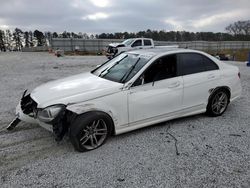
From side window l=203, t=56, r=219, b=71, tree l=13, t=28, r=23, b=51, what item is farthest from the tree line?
side window l=203, t=56, r=219, b=71

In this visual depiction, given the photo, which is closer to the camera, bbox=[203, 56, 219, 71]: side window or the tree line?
bbox=[203, 56, 219, 71]: side window

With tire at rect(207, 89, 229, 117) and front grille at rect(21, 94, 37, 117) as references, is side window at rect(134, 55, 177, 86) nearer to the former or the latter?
tire at rect(207, 89, 229, 117)

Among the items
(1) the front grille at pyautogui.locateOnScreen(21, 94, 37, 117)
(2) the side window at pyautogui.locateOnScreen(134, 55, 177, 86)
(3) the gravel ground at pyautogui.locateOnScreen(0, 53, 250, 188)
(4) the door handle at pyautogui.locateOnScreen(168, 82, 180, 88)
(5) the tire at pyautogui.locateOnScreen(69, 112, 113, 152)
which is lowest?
(3) the gravel ground at pyautogui.locateOnScreen(0, 53, 250, 188)

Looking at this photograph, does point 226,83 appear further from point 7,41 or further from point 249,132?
point 7,41

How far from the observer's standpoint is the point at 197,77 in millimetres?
4152

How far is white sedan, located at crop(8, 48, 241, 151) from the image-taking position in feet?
10.2

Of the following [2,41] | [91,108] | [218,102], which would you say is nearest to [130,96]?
[91,108]

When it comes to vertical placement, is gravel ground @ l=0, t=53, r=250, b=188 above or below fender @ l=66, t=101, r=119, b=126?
below

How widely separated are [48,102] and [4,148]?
1.04 metres

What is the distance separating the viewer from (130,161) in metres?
2.98

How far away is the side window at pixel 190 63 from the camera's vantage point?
4081mm

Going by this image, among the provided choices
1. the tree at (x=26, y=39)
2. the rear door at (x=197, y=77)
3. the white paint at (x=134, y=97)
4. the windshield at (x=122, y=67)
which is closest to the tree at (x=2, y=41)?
the tree at (x=26, y=39)

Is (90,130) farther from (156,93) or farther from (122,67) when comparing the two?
(122,67)

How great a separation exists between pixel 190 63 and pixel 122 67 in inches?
52.8
